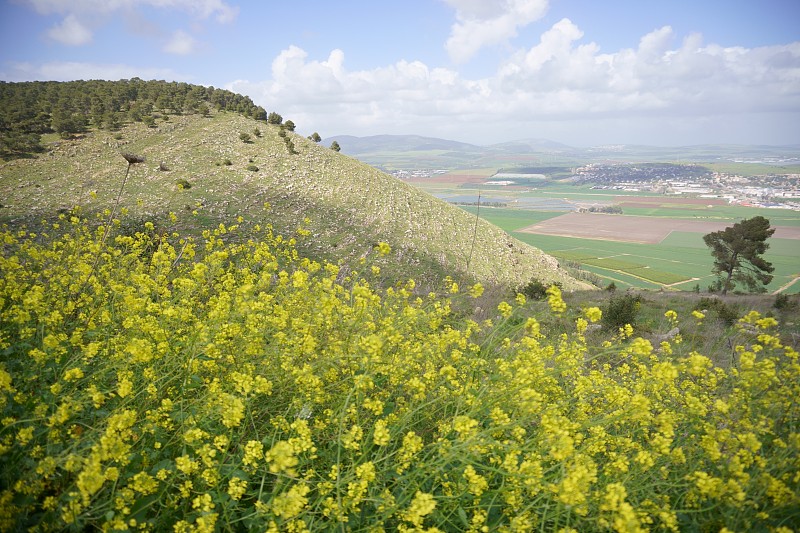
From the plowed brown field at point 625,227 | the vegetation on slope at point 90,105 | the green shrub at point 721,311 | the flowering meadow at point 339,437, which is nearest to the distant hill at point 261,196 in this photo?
the vegetation on slope at point 90,105

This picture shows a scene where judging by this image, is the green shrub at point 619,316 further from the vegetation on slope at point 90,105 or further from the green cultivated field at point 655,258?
the vegetation on slope at point 90,105

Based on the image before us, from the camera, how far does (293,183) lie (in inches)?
1286

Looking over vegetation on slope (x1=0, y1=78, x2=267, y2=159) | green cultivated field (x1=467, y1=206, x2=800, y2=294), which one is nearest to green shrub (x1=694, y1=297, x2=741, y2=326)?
green cultivated field (x1=467, y1=206, x2=800, y2=294)

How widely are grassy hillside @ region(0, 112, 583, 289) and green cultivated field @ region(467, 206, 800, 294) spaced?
75.7 feet

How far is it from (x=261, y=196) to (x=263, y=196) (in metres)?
0.21

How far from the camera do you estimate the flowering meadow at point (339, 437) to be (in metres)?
2.72

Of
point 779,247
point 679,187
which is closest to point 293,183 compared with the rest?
point 779,247

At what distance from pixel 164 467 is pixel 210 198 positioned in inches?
1092

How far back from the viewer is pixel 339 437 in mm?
2979

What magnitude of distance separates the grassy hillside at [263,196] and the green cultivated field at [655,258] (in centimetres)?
2306

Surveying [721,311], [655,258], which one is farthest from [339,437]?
[655,258]

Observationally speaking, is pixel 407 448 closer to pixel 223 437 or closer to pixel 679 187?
pixel 223 437

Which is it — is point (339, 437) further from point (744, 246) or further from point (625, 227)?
point (625, 227)

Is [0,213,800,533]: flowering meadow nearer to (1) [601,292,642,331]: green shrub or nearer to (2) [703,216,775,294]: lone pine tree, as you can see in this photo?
(1) [601,292,642,331]: green shrub
